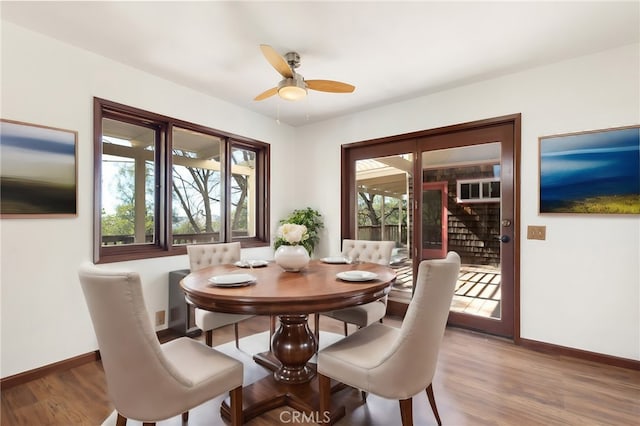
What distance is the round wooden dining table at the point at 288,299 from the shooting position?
1464mm

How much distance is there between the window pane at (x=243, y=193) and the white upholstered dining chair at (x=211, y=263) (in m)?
1.12

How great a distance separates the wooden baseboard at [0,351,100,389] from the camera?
2.10 m

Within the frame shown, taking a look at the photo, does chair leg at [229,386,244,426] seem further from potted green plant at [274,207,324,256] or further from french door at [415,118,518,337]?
potted green plant at [274,207,324,256]

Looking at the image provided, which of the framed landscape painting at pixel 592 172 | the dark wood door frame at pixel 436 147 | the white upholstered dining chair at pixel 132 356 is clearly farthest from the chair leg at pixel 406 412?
the framed landscape painting at pixel 592 172

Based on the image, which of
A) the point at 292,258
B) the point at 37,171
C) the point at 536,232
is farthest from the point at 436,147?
the point at 37,171

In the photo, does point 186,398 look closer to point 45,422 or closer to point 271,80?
point 45,422

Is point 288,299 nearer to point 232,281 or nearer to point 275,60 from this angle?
point 232,281

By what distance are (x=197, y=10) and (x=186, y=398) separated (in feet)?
7.37

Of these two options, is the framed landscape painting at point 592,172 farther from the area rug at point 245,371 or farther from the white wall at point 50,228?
the white wall at point 50,228

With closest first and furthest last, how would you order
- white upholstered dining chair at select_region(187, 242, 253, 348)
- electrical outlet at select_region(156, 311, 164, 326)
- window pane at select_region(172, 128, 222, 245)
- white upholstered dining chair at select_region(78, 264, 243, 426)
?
white upholstered dining chair at select_region(78, 264, 243, 426), white upholstered dining chair at select_region(187, 242, 253, 348), electrical outlet at select_region(156, 311, 164, 326), window pane at select_region(172, 128, 222, 245)

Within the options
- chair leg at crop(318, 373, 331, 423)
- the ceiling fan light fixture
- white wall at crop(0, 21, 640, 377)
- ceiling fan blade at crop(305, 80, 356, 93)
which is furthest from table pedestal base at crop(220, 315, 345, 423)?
ceiling fan blade at crop(305, 80, 356, 93)

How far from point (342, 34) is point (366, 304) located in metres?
2.00

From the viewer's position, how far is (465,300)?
128 inches

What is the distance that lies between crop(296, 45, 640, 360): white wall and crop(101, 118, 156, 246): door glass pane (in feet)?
10.7
